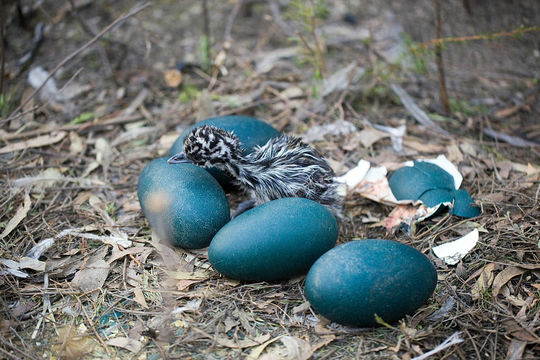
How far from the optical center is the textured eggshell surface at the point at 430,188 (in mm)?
3613

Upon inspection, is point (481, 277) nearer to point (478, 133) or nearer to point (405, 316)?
point (405, 316)

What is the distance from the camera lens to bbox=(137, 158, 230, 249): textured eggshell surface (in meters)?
3.28

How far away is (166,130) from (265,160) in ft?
5.51

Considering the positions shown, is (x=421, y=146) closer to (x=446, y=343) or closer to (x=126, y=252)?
(x=446, y=343)

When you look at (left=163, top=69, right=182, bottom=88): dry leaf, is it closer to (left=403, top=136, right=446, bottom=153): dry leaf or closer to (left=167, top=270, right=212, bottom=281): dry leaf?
(left=403, top=136, right=446, bottom=153): dry leaf

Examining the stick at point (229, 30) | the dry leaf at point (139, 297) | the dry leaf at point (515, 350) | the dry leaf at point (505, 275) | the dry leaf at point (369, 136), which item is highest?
the stick at point (229, 30)

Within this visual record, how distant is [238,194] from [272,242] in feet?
4.02

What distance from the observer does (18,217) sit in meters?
3.69

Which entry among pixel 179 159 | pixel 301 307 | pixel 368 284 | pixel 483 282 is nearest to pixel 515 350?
pixel 483 282

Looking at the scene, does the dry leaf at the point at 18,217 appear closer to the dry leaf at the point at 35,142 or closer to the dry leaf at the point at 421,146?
the dry leaf at the point at 35,142

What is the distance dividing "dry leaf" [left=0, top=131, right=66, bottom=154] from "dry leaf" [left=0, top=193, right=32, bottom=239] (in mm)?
811

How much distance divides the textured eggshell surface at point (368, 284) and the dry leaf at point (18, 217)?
7.68 feet

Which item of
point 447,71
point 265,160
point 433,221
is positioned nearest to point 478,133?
point 447,71

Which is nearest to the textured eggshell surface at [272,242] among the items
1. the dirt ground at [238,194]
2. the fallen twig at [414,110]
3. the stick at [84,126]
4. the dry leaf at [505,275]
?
the dirt ground at [238,194]
